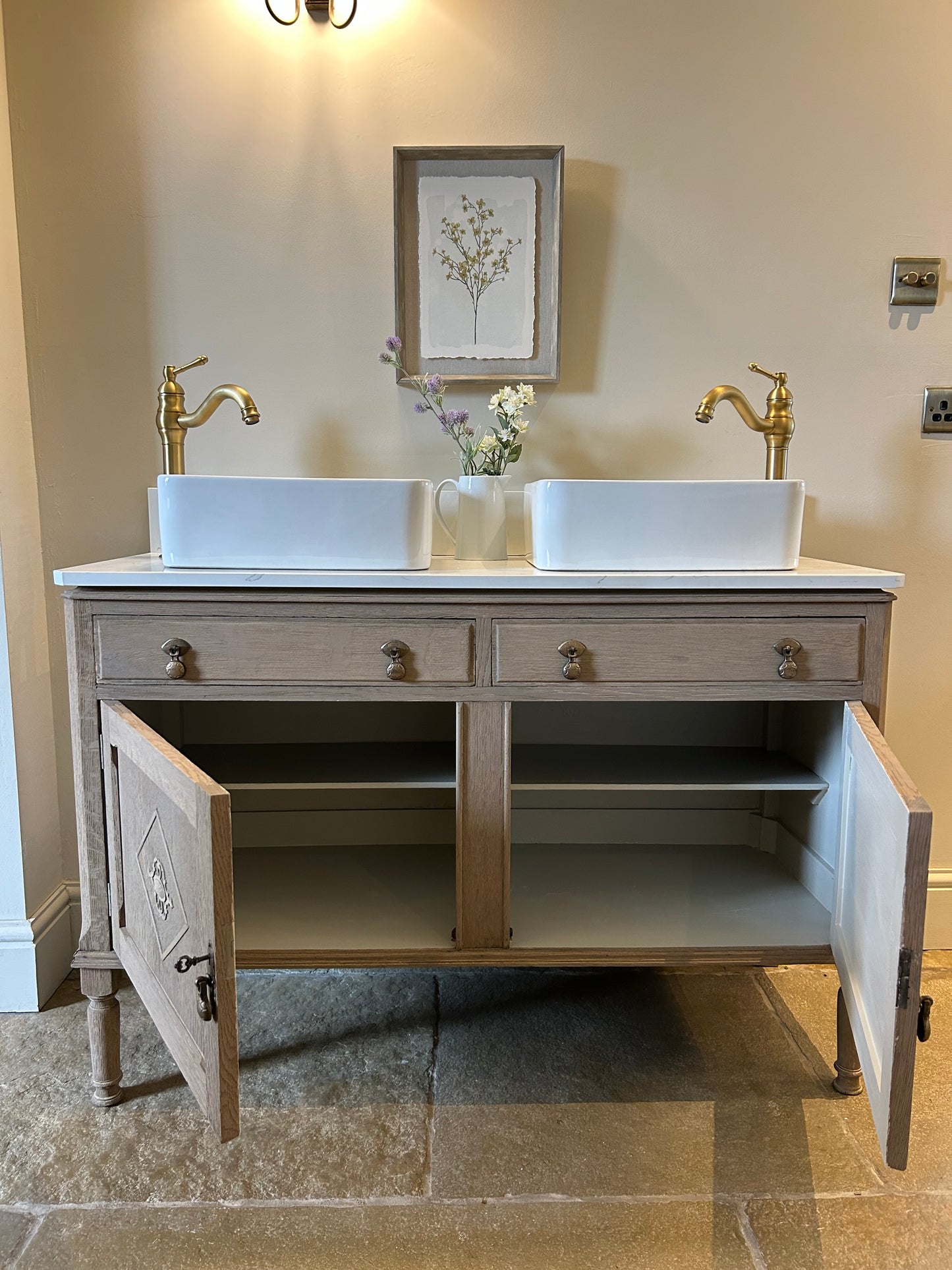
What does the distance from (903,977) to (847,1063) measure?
53 centimetres

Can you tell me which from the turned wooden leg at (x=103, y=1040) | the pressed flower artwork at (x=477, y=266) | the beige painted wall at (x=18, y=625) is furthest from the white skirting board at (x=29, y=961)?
the pressed flower artwork at (x=477, y=266)

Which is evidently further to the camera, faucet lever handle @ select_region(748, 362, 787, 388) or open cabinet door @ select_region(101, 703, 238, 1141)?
faucet lever handle @ select_region(748, 362, 787, 388)

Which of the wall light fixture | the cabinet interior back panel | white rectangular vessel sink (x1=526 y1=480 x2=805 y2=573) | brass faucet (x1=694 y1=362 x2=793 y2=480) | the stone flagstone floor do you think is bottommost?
the stone flagstone floor

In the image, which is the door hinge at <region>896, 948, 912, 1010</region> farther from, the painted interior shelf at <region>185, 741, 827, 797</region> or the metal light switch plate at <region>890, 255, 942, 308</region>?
the metal light switch plate at <region>890, 255, 942, 308</region>

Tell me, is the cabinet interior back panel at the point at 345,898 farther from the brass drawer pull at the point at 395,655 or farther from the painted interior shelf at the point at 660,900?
the brass drawer pull at the point at 395,655

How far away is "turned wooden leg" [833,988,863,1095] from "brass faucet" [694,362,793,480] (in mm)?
902

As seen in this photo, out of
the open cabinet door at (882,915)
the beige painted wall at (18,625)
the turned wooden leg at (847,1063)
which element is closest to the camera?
the open cabinet door at (882,915)

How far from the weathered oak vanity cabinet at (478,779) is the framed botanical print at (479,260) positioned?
1.77 ft

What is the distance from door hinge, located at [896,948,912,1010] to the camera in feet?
3.01

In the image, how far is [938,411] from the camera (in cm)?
169

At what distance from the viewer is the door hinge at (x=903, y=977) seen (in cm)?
92

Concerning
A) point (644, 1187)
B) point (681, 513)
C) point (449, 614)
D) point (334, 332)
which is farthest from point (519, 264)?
point (644, 1187)

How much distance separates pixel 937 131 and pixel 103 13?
159 cm

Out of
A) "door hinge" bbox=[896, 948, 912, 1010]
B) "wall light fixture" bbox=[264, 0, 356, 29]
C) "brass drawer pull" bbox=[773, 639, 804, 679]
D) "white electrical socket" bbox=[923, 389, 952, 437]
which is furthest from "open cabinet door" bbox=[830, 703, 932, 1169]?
"wall light fixture" bbox=[264, 0, 356, 29]
